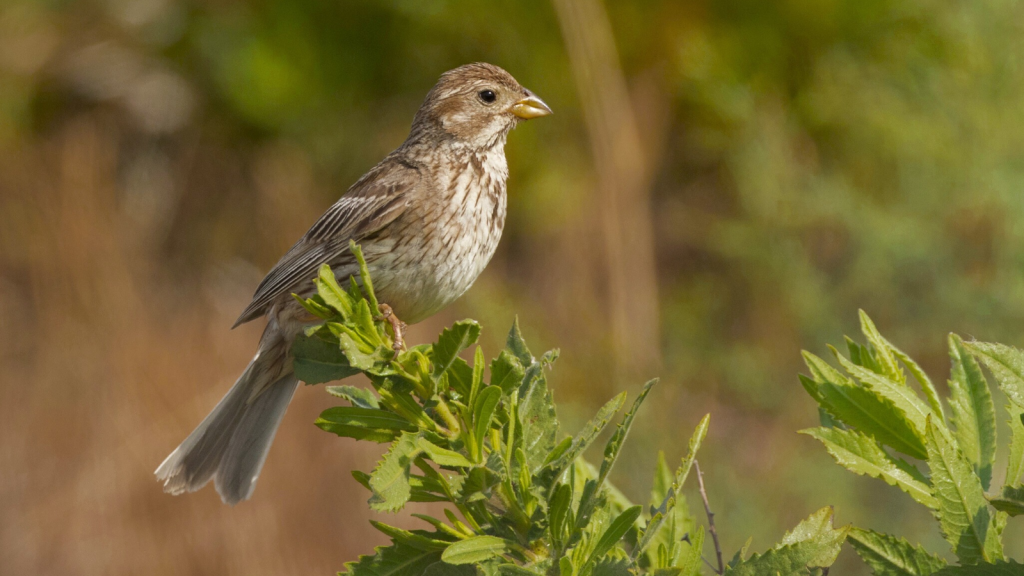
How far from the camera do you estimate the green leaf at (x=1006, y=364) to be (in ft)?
3.04

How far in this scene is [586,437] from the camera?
1085 mm

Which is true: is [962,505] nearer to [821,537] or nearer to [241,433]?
[821,537]

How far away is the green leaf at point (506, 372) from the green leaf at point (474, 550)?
0.18 meters

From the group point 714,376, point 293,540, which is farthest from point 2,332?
point 714,376

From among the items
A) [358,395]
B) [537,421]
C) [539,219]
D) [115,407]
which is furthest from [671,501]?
[539,219]

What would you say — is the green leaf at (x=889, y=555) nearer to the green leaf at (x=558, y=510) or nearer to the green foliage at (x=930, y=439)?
the green foliage at (x=930, y=439)

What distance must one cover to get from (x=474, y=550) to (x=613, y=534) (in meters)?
0.16

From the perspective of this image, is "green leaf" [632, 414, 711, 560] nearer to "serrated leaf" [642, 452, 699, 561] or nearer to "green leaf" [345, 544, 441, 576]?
"serrated leaf" [642, 452, 699, 561]

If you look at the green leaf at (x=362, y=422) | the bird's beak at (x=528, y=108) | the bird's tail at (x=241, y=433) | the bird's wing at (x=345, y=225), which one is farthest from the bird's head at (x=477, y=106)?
the green leaf at (x=362, y=422)

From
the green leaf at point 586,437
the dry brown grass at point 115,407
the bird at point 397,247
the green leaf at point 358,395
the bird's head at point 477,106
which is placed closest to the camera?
the green leaf at point 586,437

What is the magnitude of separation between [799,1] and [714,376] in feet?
13.7

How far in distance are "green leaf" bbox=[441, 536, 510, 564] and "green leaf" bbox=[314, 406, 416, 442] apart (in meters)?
0.19

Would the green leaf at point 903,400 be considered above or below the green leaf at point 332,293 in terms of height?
below

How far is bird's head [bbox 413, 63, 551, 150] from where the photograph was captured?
9.88 ft
